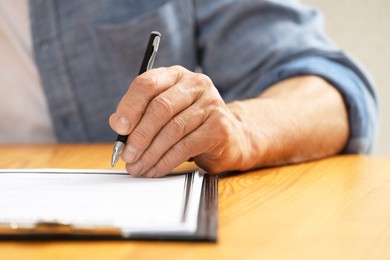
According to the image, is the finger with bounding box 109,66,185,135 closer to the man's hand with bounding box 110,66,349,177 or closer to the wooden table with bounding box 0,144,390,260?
the man's hand with bounding box 110,66,349,177

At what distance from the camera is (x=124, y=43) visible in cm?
124

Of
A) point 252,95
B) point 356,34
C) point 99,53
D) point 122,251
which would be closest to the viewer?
point 122,251

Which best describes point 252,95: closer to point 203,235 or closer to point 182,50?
point 182,50

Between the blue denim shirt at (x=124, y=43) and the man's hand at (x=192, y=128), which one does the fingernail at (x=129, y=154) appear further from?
the blue denim shirt at (x=124, y=43)

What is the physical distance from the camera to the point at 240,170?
2.72 feet

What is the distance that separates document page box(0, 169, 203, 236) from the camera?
1.73ft

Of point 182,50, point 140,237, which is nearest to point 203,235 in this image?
point 140,237

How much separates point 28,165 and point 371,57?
115 cm

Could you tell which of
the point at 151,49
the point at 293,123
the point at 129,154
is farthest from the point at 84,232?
the point at 293,123

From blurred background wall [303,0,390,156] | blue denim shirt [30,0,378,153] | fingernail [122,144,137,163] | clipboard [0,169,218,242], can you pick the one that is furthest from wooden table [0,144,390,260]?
blurred background wall [303,0,390,156]

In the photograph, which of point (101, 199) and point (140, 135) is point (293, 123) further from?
point (101, 199)

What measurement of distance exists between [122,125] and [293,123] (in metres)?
0.32

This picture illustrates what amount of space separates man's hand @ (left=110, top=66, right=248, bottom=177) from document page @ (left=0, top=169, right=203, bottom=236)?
0.02 m

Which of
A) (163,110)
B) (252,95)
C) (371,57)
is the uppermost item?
(163,110)
